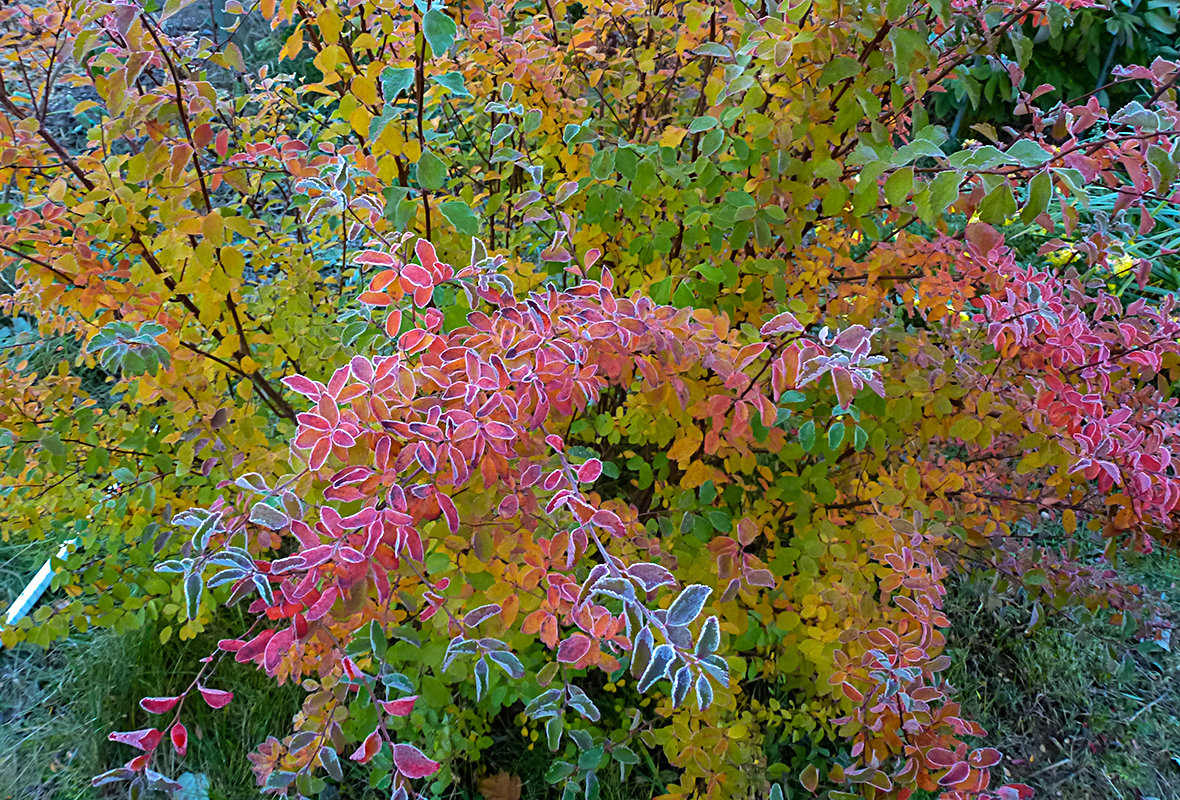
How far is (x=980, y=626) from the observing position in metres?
2.63

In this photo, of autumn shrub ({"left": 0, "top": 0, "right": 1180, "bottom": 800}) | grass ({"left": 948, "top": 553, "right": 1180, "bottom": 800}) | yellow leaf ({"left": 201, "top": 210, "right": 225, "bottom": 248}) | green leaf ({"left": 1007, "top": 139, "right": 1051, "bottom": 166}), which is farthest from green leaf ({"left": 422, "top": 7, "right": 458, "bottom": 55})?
grass ({"left": 948, "top": 553, "right": 1180, "bottom": 800})

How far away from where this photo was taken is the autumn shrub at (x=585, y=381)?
1119 millimetres

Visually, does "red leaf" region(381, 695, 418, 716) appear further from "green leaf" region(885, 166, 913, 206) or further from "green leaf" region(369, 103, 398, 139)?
"green leaf" region(885, 166, 913, 206)

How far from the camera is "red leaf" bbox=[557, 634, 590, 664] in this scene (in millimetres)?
1044

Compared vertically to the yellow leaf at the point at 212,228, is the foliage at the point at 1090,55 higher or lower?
lower

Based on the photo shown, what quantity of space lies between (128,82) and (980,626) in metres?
2.73

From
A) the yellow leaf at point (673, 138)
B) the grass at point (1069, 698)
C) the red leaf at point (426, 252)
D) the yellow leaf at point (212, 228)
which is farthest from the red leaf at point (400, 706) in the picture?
the grass at point (1069, 698)

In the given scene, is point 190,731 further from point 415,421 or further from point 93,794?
point 415,421

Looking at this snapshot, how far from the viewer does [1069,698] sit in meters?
2.47

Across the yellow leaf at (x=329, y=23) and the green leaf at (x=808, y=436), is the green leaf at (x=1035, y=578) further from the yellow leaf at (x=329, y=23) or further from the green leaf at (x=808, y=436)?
the yellow leaf at (x=329, y=23)

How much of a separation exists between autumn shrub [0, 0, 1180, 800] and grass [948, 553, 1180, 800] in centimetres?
48

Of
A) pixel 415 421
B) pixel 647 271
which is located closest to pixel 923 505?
pixel 647 271

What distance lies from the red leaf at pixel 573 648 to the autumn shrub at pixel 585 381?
0.03 ft

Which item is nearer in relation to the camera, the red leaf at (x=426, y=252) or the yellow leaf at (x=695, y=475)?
the red leaf at (x=426, y=252)
